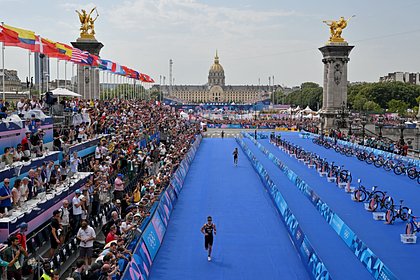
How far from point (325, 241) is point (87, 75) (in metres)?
41.7

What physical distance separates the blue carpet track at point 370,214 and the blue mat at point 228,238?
2446 millimetres

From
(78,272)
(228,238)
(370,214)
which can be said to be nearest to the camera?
(78,272)

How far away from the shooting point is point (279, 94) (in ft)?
650

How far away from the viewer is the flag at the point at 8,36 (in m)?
16.6

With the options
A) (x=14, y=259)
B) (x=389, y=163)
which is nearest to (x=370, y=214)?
(x=389, y=163)

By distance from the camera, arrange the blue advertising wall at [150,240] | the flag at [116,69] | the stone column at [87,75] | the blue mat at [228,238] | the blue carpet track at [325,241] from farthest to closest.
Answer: the stone column at [87,75] < the flag at [116,69] < the blue mat at [228,238] < the blue carpet track at [325,241] < the blue advertising wall at [150,240]

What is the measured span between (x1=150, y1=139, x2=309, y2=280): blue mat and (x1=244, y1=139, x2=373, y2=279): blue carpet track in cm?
77

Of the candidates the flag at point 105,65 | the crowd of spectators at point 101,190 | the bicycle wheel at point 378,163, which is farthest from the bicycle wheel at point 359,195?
the flag at point 105,65

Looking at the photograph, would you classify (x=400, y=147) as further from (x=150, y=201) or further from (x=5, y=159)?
(x=5, y=159)

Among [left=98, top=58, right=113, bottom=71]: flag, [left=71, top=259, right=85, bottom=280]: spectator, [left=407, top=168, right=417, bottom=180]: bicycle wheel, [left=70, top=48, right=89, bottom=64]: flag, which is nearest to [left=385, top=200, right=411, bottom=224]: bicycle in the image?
[left=407, top=168, right=417, bottom=180]: bicycle wheel

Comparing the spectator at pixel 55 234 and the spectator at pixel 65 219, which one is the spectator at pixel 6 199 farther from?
the spectator at pixel 65 219

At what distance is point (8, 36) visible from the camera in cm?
1720

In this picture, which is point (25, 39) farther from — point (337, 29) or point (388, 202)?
point (337, 29)

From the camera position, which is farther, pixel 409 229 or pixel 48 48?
pixel 48 48
